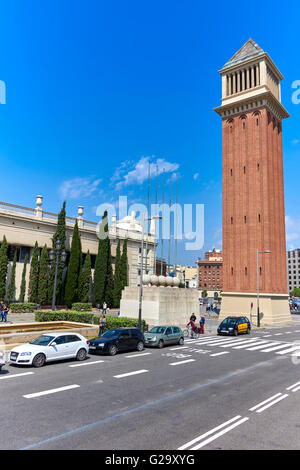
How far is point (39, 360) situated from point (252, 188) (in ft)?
138

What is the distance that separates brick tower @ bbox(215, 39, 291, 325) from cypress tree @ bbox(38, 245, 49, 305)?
82.5 feet

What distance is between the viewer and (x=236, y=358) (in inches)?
771

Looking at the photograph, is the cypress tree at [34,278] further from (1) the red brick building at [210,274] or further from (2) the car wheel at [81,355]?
(1) the red brick building at [210,274]

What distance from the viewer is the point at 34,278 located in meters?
43.0

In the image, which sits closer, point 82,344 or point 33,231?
point 82,344

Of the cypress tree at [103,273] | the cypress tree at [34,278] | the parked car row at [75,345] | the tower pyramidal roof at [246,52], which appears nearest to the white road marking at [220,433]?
the parked car row at [75,345]

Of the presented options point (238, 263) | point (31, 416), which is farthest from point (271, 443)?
point (238, 263)

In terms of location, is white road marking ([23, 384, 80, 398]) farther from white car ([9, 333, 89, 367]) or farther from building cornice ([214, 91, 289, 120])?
building cornice ([214, 91, 289, 120])

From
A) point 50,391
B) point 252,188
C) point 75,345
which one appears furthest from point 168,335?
point 252,188

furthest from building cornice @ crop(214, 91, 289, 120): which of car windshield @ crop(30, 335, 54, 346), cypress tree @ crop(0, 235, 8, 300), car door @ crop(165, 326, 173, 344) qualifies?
car windshield @ crop(30, 335, 54, 346)

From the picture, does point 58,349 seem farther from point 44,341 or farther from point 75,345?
point 75,345

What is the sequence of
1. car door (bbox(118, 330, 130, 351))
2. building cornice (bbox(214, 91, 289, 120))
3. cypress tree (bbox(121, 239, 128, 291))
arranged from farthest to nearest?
cypress tree (bbox(121, 239, 128, 291)) → building cornice (bbox(214, 91, 289, 120)) → car door (bbox(118, 330, 130, 351))

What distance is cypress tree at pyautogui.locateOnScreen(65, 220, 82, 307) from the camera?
150ft

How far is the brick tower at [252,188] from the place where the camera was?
49188 mm
